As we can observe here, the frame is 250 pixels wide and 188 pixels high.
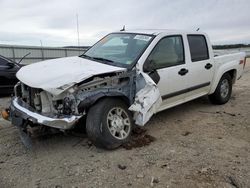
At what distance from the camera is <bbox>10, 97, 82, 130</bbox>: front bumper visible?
435 centimetres

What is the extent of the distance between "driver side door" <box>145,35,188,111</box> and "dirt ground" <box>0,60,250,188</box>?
55cm

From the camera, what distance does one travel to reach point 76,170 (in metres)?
4.17

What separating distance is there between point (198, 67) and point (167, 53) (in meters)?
0.96

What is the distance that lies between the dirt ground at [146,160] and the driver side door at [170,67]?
1.80ft

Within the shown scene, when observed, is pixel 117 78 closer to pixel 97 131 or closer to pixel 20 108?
pixel 97 131

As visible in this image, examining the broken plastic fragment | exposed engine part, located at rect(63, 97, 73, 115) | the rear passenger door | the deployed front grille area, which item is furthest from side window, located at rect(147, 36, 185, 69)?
the deployed front grille area

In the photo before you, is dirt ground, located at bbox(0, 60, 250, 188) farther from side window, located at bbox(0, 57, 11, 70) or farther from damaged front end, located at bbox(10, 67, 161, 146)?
side window, located at bbox(0, 57, 11, 70)

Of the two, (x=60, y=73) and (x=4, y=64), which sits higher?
(x=60, y=73)

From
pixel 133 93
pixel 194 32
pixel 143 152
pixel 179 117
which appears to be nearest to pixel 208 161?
pixel 143 152

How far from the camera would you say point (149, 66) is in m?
5.39

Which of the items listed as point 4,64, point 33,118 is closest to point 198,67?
point 33,118

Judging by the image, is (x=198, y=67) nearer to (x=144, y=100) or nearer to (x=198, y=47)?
(x=198, y=47)

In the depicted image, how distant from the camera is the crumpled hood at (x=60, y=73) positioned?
4.35 metres

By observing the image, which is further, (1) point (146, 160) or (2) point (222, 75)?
(2) point (222, 75)
